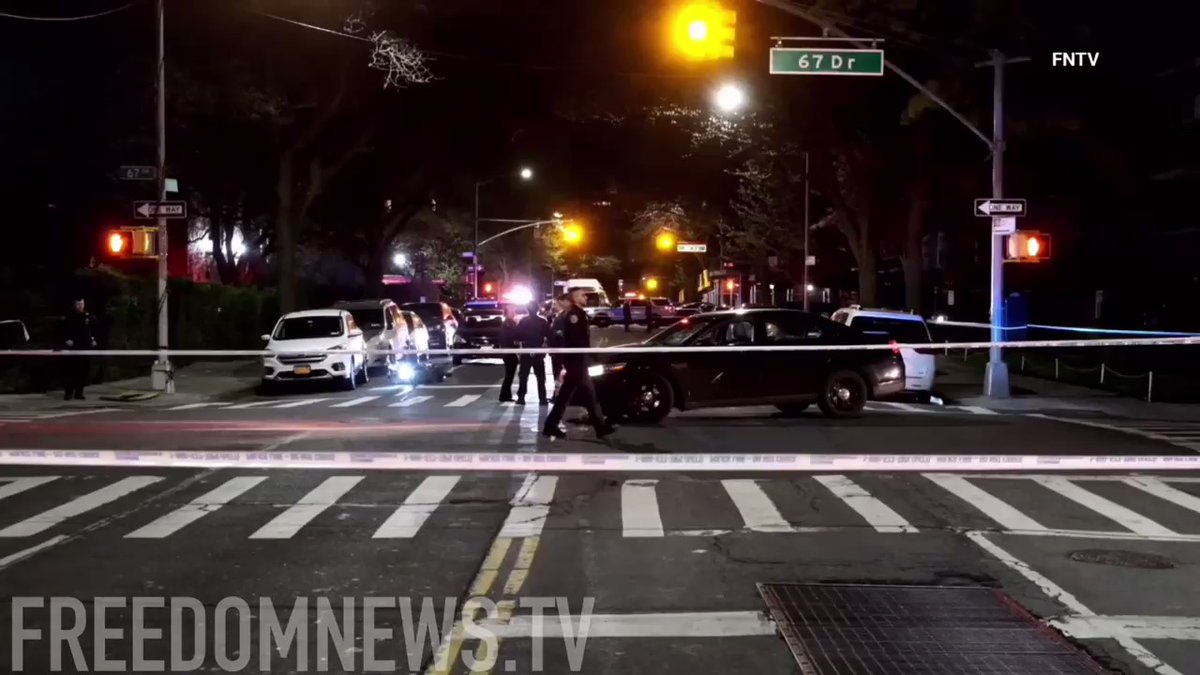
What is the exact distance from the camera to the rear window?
66.9 feet

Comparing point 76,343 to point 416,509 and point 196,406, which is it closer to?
point 196,406

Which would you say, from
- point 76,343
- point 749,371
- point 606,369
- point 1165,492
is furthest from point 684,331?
point 76,343

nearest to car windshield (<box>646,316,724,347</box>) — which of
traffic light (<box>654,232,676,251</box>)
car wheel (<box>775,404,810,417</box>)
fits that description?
car wheel (<box>775,404,810,417</box>)

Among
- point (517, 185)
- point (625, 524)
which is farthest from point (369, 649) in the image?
point (517, 185)

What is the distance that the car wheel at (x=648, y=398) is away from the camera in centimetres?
1545

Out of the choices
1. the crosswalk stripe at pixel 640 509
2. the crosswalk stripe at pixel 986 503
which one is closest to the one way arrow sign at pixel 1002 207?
the crosswalk stripe at pixel 986 503

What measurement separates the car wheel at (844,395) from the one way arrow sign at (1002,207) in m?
5.46

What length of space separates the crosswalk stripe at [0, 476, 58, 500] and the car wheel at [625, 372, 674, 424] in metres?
7.24

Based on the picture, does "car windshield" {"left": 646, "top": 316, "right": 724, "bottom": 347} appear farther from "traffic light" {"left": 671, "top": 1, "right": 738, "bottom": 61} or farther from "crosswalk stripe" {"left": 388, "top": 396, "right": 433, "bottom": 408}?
"crosswalk stripe" {"left": 388, "top": 396, "right": 433, "bottom": 408}

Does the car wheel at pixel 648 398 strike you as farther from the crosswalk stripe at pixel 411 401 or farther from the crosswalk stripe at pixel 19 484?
the crosswalk stripe at pixel 19 484

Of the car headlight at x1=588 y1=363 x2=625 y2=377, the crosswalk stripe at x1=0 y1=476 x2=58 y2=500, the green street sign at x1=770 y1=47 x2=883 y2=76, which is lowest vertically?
the crosswalk stripe at x1=0 y1=476 x2=58 y2=500

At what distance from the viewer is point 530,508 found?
376 inches

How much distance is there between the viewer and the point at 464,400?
20.2 meters

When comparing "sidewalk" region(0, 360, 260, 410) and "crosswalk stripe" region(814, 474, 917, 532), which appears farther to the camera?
"sidewalk" region(0, 360, 260, 410)
